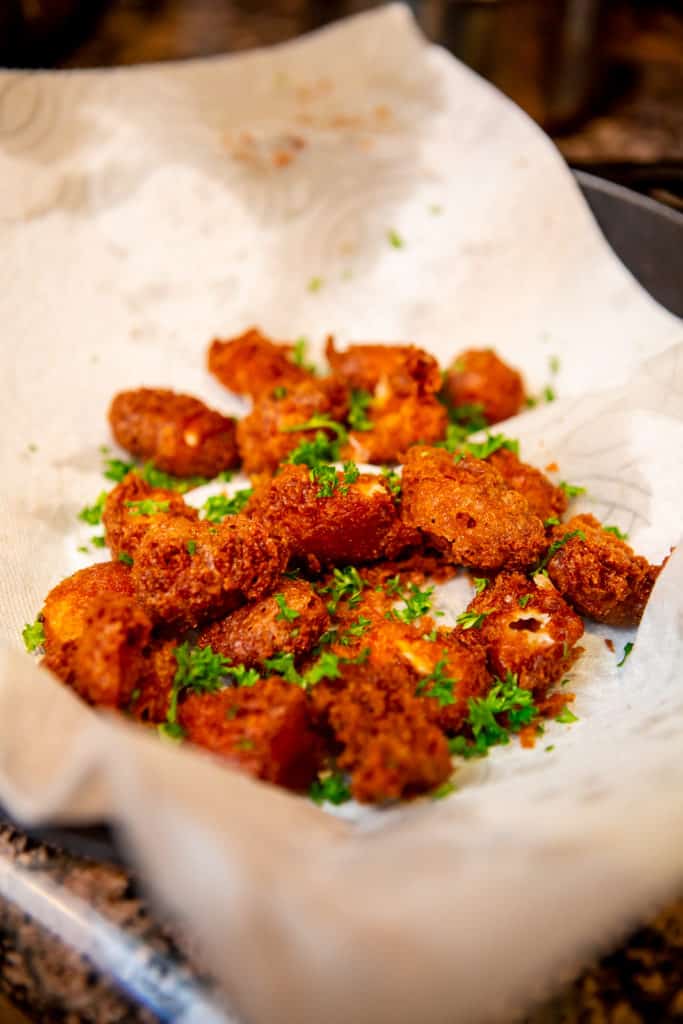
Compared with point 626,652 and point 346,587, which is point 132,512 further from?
point 626,652

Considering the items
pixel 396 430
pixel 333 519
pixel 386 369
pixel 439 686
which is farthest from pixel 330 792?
pixel 386 369

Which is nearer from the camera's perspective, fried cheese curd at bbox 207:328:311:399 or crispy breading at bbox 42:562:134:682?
crispy breading at bbox 42:562:134:682

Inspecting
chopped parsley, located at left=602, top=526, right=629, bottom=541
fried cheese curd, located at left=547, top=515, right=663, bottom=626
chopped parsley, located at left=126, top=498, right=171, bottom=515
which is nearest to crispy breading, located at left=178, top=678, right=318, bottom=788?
chopped parsley, located at left=126, top=498, right=171, bottom=515

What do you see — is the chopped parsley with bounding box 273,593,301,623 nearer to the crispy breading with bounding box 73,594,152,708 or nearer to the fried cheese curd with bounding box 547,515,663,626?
the crispy breading with bounding box 73,594,152,708

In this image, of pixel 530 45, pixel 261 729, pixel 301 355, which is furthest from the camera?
pixel 530 45

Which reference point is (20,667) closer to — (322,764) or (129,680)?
(129,680)

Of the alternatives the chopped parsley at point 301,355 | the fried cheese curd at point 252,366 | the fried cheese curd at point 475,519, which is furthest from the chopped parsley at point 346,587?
the chopped parsley at point 301,355

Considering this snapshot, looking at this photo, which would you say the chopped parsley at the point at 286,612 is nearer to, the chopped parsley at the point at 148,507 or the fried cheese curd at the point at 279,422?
the chopped parsley at the point at 148,507
